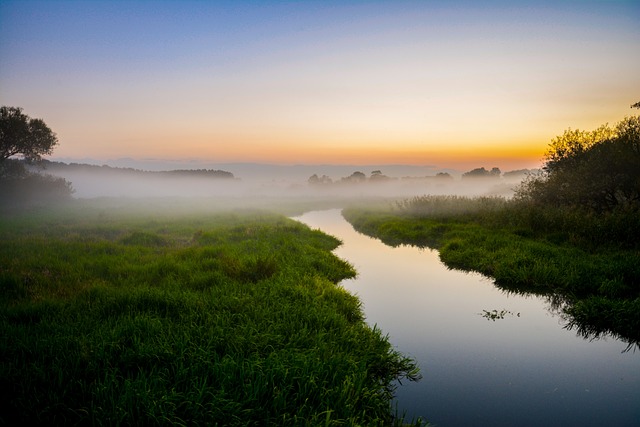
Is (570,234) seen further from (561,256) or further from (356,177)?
(356,177)

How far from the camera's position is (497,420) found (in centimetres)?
477

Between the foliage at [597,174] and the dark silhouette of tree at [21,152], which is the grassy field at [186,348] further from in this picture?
the dark silhouette of tree at [21,152]

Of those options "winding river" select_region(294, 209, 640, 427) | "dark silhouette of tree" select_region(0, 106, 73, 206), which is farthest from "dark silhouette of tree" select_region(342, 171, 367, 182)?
"winding river" select_region(294, 209, 640, 427)

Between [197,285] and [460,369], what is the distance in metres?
7.17

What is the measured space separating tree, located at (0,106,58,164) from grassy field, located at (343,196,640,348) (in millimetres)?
41327

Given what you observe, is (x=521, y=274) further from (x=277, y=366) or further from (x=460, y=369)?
(x=277, y=366)

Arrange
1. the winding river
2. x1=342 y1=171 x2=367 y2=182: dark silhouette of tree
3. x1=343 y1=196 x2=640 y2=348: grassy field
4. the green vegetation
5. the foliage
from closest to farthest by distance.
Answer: the winding river
x1=343 y1=196 x2=640 y2=348: grassy field
the green vegetation
the foliage
x1=342 y1=171 x2=367 y2=182: dark silhouette of tree

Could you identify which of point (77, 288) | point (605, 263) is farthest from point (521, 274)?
point (77, 288)

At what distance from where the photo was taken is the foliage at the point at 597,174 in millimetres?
18016

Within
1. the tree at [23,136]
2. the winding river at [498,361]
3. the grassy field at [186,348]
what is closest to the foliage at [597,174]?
the winding river at [498,361]

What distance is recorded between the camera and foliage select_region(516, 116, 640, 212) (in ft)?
59.1

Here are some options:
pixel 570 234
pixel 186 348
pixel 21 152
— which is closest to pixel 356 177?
pixel 21 152

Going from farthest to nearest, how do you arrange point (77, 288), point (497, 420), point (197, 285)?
point (197, 285) < point (77, 288) < point (497, 420)

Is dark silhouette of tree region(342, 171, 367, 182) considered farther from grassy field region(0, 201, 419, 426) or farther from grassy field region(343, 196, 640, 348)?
grassy field region(0, 201, 419, 426)
